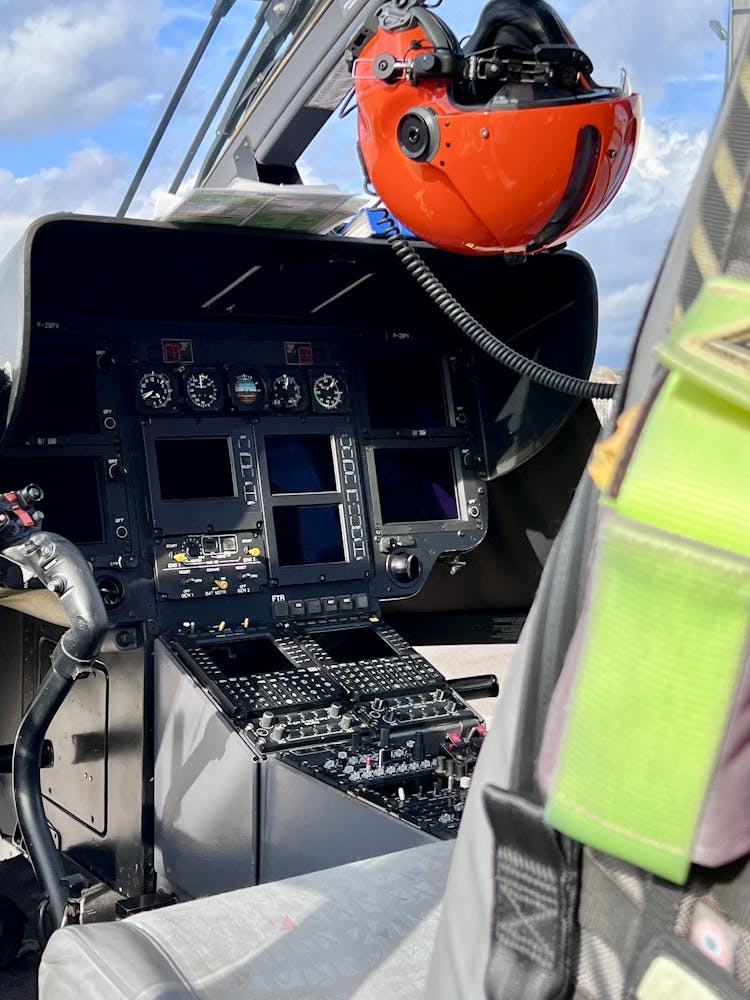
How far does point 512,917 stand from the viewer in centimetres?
66

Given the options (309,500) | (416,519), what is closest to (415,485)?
(416,519)

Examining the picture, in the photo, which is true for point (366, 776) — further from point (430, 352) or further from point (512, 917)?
point (512, 917)

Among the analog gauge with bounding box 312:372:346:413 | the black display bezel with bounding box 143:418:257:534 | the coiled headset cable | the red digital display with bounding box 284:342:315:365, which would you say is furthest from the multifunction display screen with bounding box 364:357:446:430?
the coiled headset cable

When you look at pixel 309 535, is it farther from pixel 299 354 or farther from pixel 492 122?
pixel 492 122

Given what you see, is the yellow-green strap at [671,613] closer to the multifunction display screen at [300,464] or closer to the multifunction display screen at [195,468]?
the multifunction display screen at [195,468]

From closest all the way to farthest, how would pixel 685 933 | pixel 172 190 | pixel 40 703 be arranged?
pixel 685 933
pixel 40 703
pixel 172 190

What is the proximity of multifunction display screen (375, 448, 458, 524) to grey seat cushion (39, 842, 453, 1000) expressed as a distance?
2487 millimetres

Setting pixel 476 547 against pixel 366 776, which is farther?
pixel 476 547

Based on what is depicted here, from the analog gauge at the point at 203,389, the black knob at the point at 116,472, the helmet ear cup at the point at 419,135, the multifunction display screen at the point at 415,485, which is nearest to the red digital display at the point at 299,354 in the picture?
the analog gauge at the point at 203,389

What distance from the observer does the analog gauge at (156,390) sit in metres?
3.39

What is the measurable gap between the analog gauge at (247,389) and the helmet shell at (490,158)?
34.3 inches

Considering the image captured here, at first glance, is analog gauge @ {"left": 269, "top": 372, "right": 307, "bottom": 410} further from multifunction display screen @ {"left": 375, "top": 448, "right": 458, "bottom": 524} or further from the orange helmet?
the orange helmet

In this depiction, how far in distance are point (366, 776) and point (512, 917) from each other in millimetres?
2108

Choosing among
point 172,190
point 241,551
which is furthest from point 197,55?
point 241,551
